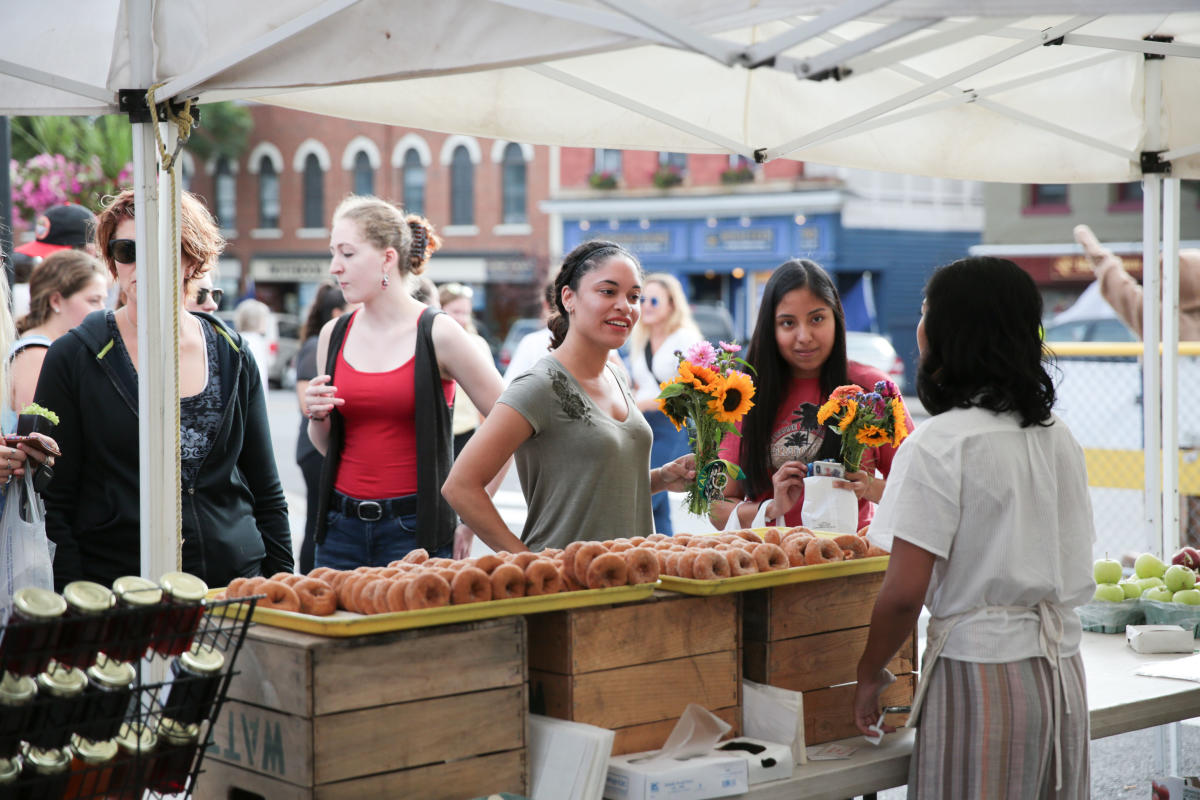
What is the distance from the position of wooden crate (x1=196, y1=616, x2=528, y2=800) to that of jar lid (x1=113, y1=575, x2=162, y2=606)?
25 cm

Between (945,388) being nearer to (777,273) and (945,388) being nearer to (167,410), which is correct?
(777,273)

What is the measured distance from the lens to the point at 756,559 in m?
2.58

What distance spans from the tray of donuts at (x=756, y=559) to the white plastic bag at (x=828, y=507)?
32 cm

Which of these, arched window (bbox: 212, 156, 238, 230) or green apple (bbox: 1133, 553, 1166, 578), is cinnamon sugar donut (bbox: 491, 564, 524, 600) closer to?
green apple (bbox: 1133, 553, 1166, 578)

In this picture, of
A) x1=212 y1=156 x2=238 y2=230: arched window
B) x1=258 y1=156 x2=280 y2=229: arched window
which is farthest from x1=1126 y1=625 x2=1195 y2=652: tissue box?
x1=212 y1=156 x2=238 y2=230: arched window

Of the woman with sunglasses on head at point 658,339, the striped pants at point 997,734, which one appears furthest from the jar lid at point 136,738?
the woman with sunglasses on head at point 658,339

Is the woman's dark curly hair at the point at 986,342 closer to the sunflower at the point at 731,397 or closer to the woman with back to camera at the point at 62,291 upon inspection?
the sunflower at the point at 731,397

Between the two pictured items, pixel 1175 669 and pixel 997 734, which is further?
pixel 1175 669

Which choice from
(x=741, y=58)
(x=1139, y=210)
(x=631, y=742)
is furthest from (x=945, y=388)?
(x=1139, y=210)

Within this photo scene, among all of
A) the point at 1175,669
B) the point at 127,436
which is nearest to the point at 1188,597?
the point at 1175,669

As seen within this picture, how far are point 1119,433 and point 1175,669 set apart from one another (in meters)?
5.72

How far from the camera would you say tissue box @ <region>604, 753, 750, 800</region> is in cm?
223

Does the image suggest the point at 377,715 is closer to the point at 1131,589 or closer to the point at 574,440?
the point at 574,440

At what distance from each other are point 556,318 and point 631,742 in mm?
1637
